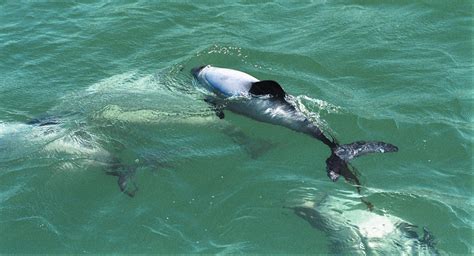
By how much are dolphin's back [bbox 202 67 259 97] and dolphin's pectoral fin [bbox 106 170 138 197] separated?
7.96ft

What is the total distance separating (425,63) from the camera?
13648mm

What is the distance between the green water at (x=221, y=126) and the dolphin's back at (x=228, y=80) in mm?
432

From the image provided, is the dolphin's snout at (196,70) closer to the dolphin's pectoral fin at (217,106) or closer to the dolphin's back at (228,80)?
the dolphin's back at (228,80)

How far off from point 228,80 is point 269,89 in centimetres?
115

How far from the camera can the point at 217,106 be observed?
12.4 meters

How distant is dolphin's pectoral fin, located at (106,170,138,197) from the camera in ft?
35.1

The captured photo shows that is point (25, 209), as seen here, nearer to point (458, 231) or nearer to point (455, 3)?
point (458, 231)

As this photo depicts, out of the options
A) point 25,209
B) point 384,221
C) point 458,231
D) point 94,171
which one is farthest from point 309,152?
point 25,209

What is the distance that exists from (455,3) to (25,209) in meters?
10.7

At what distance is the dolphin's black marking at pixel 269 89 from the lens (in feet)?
37.8

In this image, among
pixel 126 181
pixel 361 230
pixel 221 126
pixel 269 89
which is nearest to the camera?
pixel 361 230

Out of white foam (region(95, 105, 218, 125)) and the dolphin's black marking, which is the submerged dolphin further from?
white foam (region(95, 105, 218, 125))

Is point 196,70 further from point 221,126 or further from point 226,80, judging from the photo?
point 221,126

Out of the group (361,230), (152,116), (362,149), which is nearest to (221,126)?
(152,116)
